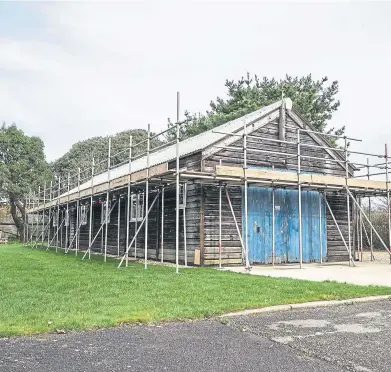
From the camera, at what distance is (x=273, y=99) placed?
31.6m

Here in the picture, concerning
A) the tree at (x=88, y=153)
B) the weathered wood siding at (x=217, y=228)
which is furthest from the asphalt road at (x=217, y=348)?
the tree at (x=88, y=153)

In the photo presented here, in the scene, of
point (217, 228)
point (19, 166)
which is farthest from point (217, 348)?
point (19, 166)

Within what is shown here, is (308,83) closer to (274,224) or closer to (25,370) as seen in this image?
(274,224)

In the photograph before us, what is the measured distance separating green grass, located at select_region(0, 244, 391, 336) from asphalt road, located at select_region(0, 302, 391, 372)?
41 cm

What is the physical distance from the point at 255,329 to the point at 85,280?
510 centimetres

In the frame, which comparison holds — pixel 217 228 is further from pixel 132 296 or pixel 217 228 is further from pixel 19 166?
pixel 19 166

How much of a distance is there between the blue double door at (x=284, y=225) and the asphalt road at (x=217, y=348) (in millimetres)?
8557

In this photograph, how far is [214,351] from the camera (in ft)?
14.1

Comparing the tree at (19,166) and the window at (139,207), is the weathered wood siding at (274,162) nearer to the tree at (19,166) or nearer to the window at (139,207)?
the window at (139,207)

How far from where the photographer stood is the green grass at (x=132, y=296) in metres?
5.52

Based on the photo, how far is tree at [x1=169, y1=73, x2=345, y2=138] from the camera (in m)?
31.3

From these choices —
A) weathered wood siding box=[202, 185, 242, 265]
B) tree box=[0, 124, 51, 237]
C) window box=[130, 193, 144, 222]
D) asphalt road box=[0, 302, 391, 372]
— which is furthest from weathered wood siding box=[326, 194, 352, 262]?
tree box=[0, 124, 51, 237]

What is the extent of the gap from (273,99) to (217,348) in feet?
94.5

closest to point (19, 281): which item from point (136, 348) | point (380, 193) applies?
point (136, 348)
